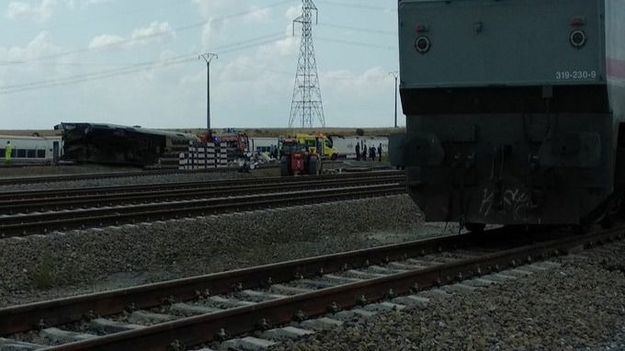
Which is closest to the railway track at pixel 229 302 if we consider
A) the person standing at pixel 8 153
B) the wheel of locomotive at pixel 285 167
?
the wheel of locomotive at pixel 285 167

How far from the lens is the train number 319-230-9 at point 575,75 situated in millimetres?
11250

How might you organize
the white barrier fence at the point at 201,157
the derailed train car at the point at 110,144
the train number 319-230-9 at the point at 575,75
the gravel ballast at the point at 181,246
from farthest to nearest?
the derailed train car at the point at 110,144, the white barrier fence at the point at 201,157, the train number 319-230-9 at the point at 575,75, the gravel ballast at the point at 181,246

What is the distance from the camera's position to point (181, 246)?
44.4 ft

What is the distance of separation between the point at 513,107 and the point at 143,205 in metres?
9.46

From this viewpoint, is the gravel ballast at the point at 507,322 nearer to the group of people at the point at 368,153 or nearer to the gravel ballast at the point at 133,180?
the gravel ballast at the point at 133,180

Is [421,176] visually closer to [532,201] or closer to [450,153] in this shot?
[450,153]

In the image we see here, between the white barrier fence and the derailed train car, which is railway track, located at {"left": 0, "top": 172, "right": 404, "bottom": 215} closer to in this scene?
the white barrier fence

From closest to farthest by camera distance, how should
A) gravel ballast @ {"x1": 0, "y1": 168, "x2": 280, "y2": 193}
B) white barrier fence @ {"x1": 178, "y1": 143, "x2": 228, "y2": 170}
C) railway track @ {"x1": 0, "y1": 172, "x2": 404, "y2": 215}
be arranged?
railway track @ {"x1": 0, "y1": 172, "x2": 404, "y2": 215} < gravel ballast @ {"x1": 0, "y1": 168, "x2": 280, "y2": 193} < white barrier fence @ {"x1": 178, "y1": 143, "x2": 228, "y2": 170}

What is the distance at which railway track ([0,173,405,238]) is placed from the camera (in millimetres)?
14898

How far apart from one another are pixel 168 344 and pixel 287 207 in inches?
494

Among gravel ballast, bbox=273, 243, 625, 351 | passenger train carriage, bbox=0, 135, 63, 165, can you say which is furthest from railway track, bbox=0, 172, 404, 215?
passenger train carriage, bbox=0, 135, 63, 165

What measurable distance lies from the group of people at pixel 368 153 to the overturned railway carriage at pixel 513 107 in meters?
49.3

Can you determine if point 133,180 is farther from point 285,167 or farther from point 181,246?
point 181,246

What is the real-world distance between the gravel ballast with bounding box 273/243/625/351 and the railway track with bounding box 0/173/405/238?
8142 millimetres
